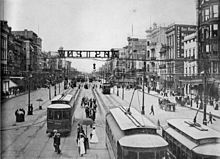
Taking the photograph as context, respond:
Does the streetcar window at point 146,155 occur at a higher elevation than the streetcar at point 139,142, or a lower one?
lower

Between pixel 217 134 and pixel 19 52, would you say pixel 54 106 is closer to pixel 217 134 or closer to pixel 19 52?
pixel 217 134

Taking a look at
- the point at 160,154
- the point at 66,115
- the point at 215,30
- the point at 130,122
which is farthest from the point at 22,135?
the point at 215,30

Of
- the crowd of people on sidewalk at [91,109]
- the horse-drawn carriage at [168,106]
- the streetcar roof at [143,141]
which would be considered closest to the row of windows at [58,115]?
the crowd of people on sidewalk at [91,109]

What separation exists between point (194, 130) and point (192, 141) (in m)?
0.77

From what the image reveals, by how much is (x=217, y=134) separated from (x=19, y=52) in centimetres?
5859

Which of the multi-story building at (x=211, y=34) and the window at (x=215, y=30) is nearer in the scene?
the multi-story building at (x=211, y=34)

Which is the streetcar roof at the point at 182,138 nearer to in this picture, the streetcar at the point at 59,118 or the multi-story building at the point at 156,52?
the streetcar at the point at 59,118

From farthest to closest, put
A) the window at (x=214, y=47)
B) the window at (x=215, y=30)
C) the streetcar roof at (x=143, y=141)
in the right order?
1. the window at (x=215, y=30)
2. the window at (x=214, y=47)
3. the streetcar roof at (x=143, y=141)

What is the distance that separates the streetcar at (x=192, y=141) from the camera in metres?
8.50

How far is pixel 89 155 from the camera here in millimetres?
14508

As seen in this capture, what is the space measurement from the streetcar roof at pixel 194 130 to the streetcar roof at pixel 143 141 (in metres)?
1.07

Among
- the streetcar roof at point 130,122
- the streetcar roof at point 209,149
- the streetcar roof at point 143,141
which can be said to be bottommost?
the streetcar roof at point 209,149

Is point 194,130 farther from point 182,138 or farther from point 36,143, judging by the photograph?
point 36,143

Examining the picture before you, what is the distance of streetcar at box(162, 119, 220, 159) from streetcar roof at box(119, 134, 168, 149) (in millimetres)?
830
